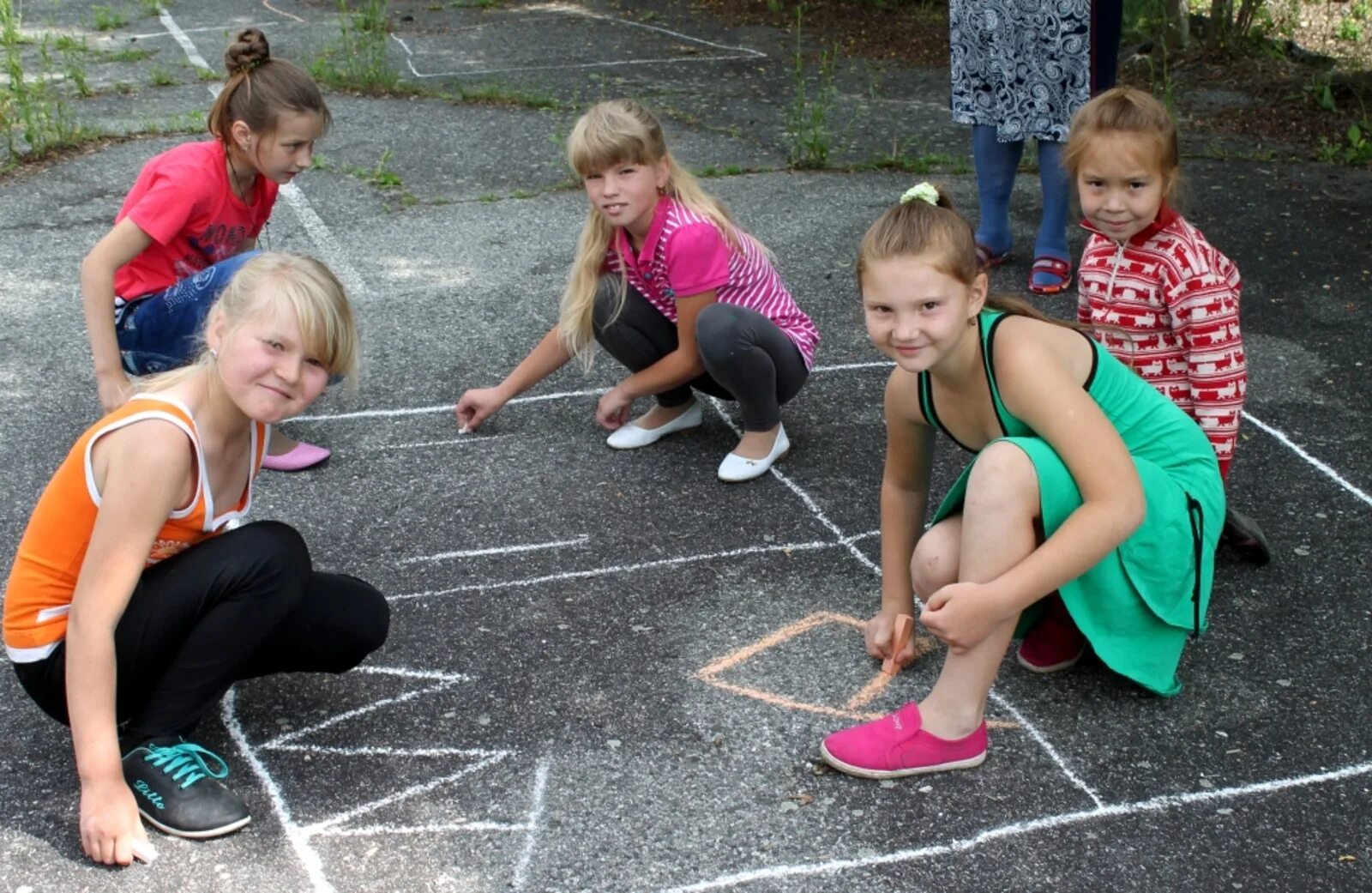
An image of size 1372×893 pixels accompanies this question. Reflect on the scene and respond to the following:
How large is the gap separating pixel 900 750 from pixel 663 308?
159 centimetres

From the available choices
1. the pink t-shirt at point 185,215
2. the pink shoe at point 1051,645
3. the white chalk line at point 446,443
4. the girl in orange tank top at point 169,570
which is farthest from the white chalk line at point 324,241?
the pink shoe at point 1051,645

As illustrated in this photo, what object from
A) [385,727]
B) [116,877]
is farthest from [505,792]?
[116,877]

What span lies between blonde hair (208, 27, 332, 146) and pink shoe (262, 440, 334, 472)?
78 centimetres

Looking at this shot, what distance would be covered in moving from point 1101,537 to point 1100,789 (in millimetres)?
437

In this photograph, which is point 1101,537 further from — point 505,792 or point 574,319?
point 574,319

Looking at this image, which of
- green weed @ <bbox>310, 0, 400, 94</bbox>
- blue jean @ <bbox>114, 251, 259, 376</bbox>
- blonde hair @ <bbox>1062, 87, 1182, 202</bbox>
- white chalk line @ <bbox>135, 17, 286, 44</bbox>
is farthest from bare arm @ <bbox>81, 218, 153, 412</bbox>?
white chalk line @ <bbox>135, 17, 286, 44</bbox>

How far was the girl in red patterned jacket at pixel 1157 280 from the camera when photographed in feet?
10.0

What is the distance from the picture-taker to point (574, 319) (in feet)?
12.1

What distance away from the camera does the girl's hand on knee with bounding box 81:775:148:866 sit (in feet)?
7.24

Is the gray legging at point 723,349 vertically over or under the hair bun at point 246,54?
under

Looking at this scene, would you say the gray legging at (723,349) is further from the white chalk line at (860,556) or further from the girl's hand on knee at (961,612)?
the girl's hand on knee at (961,612)

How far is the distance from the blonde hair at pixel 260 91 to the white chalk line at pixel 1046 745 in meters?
2.12

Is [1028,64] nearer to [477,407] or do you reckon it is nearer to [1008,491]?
[477,407]

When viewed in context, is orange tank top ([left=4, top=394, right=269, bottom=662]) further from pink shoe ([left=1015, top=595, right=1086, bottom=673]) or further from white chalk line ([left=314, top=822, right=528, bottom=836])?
pink shoe ([left=1015, top=595, right=1086, bottom=673])
